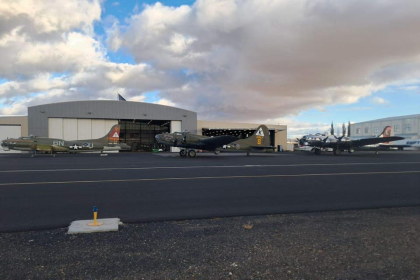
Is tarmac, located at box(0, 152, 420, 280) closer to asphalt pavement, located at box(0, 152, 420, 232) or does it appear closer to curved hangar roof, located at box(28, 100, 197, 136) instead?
asphalt pavement, located at box(0, 152, 420, 232)

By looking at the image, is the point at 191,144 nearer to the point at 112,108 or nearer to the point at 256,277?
the point at 112,108

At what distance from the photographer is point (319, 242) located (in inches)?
172

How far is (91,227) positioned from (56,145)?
2861 centimetres

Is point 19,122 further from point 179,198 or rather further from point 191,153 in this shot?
point 179,198

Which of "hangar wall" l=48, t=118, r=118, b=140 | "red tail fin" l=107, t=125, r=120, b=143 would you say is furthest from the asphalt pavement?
"hangar wall" l=48, t=118, r=118, b=140

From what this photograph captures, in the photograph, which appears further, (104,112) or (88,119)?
(104,112)

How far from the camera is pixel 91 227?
4953 mm

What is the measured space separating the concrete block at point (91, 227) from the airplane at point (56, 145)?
27703 mm

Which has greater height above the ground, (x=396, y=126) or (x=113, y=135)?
(x=396, y=126)

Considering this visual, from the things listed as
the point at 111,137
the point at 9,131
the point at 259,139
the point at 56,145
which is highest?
the point at 9,131

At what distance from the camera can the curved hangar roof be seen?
3753 centimetres

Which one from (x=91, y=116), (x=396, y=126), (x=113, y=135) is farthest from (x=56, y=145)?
(x=396, y=126)

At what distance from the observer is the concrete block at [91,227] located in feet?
15.8

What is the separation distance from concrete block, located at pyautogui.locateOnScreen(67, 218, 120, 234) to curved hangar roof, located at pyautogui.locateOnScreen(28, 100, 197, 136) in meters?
38.5
